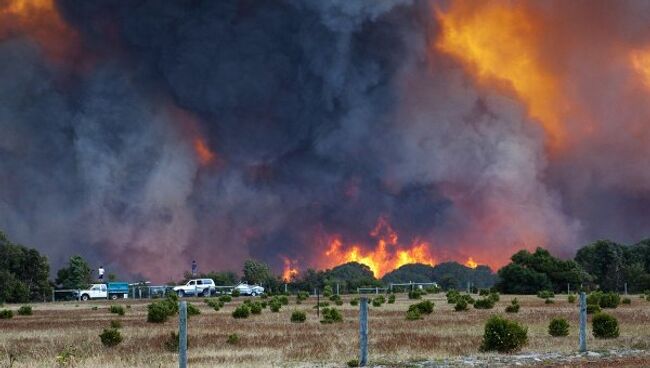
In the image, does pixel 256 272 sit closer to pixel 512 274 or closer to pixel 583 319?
pixel 512 274

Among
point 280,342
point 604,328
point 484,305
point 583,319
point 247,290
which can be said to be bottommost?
point 247,290

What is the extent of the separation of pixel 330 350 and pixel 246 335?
8.81 meters

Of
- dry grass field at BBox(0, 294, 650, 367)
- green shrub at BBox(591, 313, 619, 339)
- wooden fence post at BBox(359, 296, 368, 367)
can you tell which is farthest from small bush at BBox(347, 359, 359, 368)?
green shrub at BBox(591, 313, 619, 339)

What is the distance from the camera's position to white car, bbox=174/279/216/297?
4619 inches

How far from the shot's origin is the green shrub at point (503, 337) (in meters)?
29.9

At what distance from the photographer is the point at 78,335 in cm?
4006

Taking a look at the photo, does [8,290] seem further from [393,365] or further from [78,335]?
[393,365]

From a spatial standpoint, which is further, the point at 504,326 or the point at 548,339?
the point at 548,339

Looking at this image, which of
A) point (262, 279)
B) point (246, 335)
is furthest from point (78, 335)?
point (262, 279)

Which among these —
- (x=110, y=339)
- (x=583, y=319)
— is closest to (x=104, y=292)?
(x=110, y=339)

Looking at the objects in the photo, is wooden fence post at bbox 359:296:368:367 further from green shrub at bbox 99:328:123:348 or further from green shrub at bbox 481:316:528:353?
green shrub at bbox 99:328:123:348

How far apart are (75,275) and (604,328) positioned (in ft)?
360

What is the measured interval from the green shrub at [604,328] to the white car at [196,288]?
8806cm

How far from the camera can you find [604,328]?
3447 centimetres
